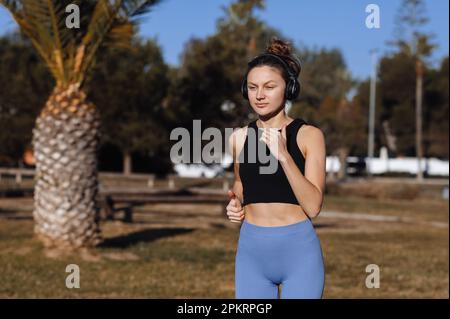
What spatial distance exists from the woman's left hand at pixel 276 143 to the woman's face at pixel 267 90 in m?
0.19

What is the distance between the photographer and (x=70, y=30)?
13695 millimetres

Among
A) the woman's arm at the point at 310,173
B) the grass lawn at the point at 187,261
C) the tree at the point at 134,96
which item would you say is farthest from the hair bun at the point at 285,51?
the tree at the point at 134,96

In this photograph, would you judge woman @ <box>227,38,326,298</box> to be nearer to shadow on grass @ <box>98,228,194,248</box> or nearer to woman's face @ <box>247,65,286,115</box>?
woman's face @ <box>247,65,286,115</box>

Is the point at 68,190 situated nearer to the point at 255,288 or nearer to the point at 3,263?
the point at 3,263

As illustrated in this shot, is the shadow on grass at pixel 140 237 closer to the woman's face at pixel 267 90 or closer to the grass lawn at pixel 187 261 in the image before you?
the grass lawn at pixel 187 261

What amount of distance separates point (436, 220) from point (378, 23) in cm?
1979

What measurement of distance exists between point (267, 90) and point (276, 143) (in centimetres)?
34

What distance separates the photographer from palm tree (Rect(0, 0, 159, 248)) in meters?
13.4

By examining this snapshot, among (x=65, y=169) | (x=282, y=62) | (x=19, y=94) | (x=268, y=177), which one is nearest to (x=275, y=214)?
(x=268, y=177)

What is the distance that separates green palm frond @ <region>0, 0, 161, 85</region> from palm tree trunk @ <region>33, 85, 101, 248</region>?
45 cm

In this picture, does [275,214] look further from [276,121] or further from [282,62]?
[282,62]

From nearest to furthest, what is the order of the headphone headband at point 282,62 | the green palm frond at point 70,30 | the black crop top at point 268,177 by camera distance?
the black crop top at point 268,177
the headphone headband at point 282,62
the green palm frond at point 70,30

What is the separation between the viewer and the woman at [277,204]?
142 inches

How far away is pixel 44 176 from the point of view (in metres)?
13.5
